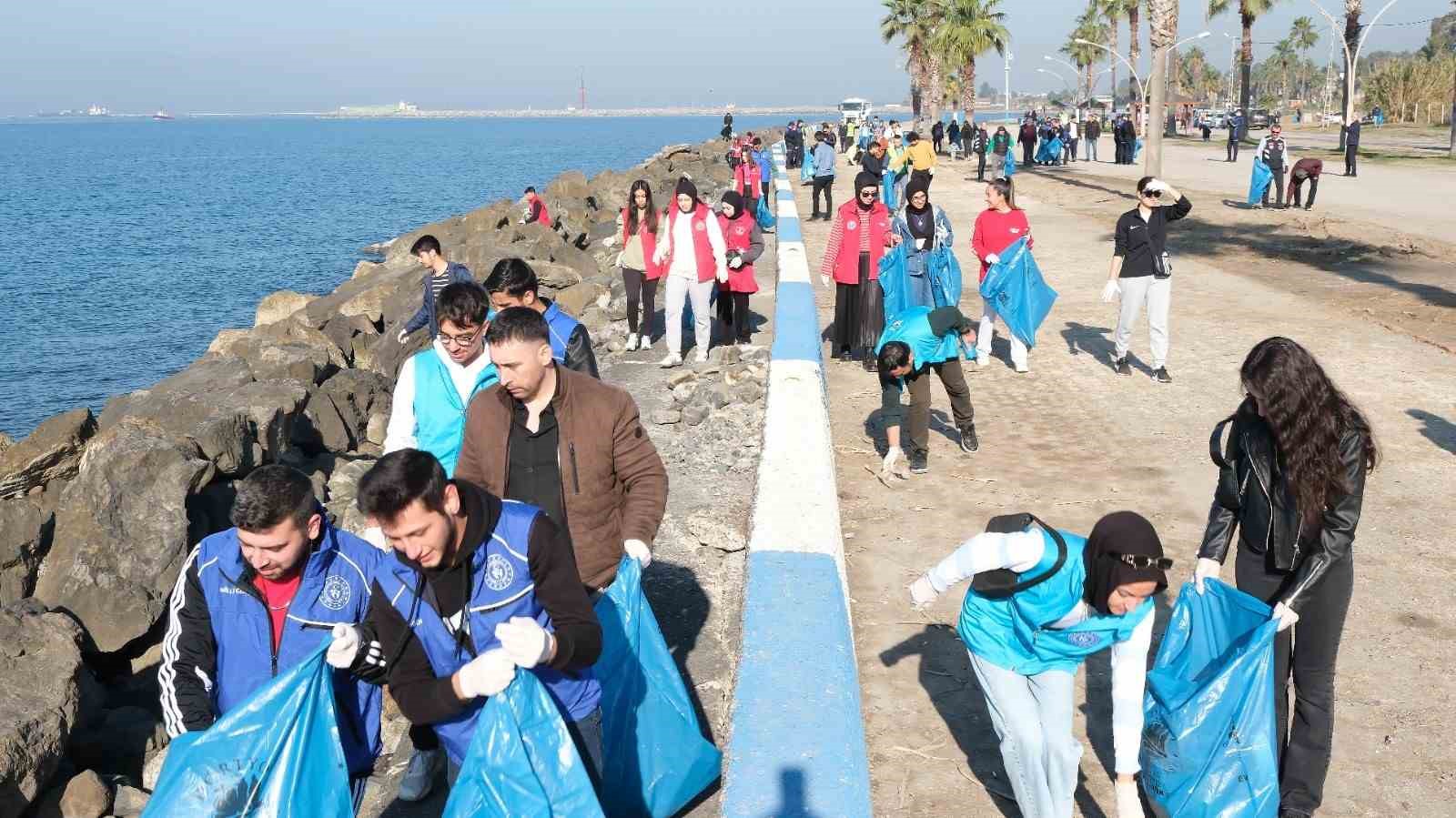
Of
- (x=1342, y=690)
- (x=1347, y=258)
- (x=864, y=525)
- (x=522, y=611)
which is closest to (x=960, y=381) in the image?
(x=864, y=525)

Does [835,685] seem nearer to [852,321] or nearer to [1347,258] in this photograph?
[852,321]

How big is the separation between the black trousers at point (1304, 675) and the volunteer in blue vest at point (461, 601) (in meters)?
2.28

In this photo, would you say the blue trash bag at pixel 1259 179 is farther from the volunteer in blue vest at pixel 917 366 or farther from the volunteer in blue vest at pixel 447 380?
the volunteer in blue vest at pixel 447 380

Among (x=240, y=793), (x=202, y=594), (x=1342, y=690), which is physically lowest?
(x=1342, y=690)

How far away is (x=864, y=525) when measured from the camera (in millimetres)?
7191

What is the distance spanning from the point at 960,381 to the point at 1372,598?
2970mm

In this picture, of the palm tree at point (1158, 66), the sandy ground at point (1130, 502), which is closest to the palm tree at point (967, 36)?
the palm tree at point (1158, 66)

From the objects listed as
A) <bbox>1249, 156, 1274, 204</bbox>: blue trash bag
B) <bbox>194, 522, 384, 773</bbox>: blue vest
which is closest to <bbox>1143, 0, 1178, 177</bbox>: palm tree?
<bbox>1249, 156, 1274, 204</bbox>: blue trash bag

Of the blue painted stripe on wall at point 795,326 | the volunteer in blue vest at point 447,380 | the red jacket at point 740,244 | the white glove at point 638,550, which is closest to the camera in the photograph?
the white glove at point 638,550

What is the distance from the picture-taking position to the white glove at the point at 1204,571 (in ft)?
13.6

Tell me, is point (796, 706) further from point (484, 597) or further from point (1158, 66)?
point (1158, 66)

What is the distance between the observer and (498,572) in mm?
3162

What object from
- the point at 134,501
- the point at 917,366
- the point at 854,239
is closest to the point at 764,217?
the point at 854,239

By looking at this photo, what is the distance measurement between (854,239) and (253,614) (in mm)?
8305
